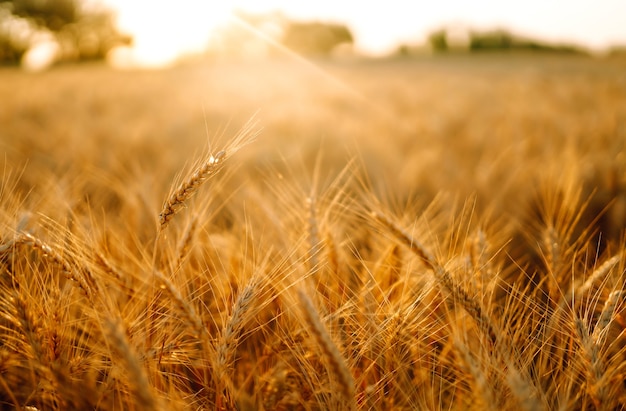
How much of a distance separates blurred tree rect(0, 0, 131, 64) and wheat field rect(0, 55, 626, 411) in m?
17.4

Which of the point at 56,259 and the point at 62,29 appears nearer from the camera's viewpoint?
the point at 56,259

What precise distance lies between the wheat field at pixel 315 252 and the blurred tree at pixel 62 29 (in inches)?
686

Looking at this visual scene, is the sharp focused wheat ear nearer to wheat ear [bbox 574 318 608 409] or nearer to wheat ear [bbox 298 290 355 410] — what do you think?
wheat ear [bbox 298 290 355 410]

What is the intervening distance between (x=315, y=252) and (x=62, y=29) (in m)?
23.6

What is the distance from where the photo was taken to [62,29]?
18.9 metres

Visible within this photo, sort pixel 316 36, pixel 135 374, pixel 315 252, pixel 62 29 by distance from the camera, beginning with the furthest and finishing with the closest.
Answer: pixel 316 36 < pixel 62 29 < pixel 315 252 < pixel 135 374

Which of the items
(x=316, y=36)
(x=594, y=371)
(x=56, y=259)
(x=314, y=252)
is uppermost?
(x=316, y=36)

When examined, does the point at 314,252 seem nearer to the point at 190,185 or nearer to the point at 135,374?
the point at 190,185

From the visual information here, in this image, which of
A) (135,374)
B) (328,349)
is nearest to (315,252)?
(328,349)

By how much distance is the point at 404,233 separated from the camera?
Result: 715 mm

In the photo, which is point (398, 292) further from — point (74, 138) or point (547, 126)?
point (547, 126)

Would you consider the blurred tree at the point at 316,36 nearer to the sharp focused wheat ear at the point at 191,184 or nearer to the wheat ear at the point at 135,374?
the sharp focused wheat ear at the point at 191,184

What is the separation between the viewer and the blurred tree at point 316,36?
22.1 metres

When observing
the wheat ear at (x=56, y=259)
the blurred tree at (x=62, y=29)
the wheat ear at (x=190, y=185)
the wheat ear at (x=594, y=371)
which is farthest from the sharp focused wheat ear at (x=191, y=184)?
the blurred tree at (x=62, y=29)
